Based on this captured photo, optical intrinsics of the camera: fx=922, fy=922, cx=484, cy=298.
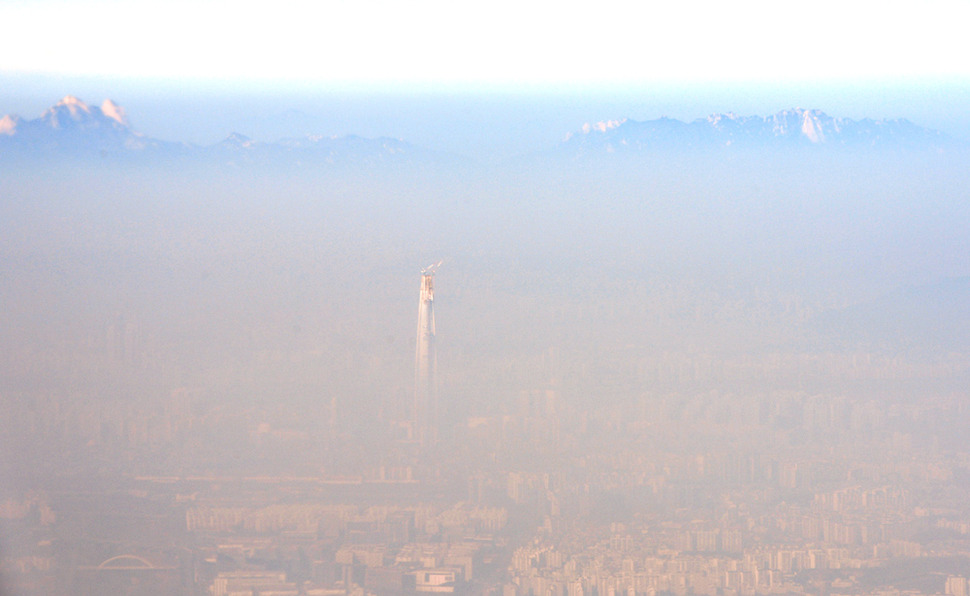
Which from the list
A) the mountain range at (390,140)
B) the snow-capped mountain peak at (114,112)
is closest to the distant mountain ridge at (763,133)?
the mountain range at (390,140)

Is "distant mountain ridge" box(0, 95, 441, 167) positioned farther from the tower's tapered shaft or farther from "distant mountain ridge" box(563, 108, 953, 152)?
"distant mountain ridge" box(563, 108, 953, 152)

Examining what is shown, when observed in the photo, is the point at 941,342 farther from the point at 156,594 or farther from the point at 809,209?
the point at 156,594

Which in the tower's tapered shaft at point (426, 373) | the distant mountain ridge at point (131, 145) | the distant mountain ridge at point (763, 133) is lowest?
the tower's tapered shaft at point (426, 373)

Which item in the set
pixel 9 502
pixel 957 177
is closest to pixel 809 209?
pixel 957 177

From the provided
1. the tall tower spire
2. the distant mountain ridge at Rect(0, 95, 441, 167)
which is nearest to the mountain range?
the distant mountain ridge at Rect(0, 95, 441, 167)

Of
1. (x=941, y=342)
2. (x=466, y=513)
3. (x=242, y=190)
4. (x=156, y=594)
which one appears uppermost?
(x=242, y=190)

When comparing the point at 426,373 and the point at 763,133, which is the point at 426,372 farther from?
the point at 763,133

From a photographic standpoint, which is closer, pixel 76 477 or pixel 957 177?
pixel 76 477

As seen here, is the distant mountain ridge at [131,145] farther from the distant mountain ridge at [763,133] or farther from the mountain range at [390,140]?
the distant mountain ridge at [763,133]

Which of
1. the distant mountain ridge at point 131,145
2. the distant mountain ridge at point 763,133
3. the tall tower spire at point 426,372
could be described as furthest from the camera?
the distant mountain ridge at point 763,133
